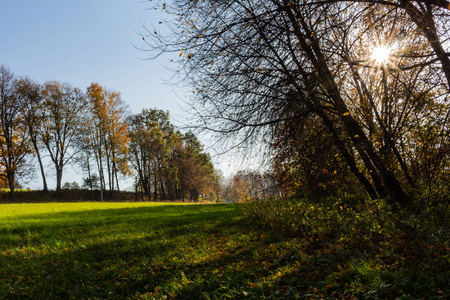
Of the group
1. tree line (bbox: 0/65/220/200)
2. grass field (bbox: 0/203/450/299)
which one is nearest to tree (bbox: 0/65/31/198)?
tree line (bbox: 0/65/220/200)

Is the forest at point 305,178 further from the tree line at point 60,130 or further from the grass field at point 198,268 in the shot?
the tree line at point 60,130

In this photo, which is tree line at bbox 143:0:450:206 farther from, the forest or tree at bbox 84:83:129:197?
tree at bbox 84:83:129:197

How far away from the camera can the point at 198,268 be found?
5055mm

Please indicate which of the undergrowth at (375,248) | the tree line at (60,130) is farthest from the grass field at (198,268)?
the tree line at (60,130)

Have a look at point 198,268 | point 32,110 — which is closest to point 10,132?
point 32,110

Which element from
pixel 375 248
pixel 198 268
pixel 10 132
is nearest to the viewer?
pixel 375 248

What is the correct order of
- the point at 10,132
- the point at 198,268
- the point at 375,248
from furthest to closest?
the point at 10,132 < the point at 198,268 < the point at 375,248

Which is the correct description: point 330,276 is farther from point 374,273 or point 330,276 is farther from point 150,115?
point 150,115

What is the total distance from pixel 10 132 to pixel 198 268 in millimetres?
30115

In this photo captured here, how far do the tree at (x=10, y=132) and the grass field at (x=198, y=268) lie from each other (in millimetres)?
22517

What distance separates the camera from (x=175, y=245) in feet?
22.5

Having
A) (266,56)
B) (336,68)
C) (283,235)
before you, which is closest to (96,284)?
(283,235)

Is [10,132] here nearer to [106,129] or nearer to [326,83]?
[106,129]

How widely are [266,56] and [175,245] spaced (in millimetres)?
5064
